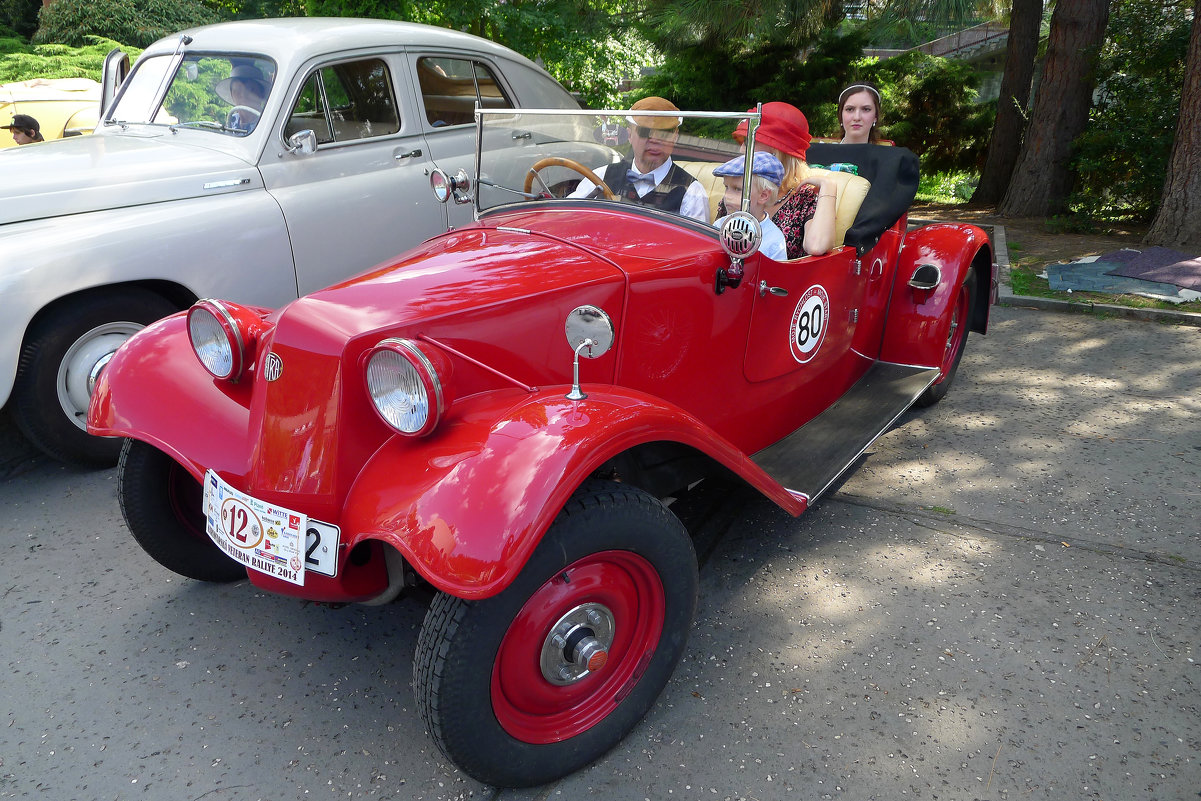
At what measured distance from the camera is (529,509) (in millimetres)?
1718

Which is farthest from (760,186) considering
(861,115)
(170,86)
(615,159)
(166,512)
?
(170,86)

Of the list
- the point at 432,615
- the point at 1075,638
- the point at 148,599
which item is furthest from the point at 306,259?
the point at 1075,638

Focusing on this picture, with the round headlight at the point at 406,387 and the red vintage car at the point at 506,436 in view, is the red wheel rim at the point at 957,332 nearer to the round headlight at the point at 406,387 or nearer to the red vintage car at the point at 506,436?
the red vintage car at the point at 506,436

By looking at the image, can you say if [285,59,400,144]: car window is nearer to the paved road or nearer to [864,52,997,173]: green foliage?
the paved road

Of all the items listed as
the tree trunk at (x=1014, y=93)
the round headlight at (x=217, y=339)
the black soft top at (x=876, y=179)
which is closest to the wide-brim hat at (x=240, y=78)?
the round headlight at (x=217, y=339)

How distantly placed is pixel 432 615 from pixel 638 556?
0.55 m

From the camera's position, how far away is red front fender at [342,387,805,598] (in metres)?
1.68

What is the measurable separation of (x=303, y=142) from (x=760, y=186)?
9.01 feet

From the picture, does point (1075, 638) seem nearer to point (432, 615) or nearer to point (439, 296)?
point (432, 615)

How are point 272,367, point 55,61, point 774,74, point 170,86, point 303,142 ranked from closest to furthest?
point 272,367
point 303,142
point 170,86
point 774,74
point 55,61

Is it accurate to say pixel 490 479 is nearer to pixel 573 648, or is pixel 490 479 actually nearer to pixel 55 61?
pixel 573 648

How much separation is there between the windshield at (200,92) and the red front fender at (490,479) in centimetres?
329

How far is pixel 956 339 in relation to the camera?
461 centimetres

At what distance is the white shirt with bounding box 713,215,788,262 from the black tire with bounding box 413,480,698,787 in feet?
3.87
